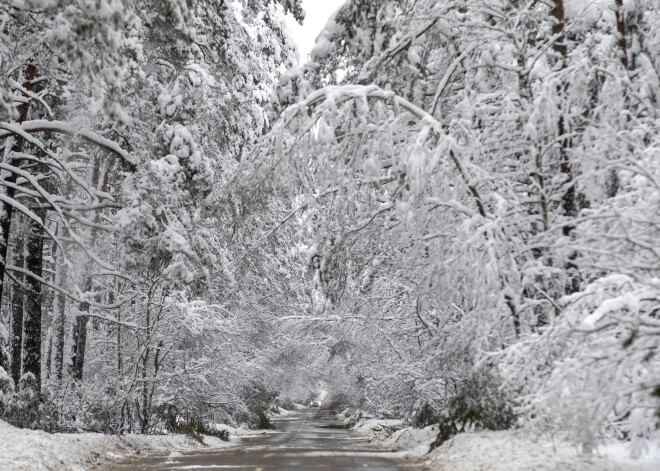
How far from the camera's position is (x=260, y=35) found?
19.0 metres

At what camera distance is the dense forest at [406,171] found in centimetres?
724

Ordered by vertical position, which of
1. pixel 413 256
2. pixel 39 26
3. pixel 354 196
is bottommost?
pixel 413 256

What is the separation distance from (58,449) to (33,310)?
4.70m

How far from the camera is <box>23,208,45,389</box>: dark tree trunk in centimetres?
1523

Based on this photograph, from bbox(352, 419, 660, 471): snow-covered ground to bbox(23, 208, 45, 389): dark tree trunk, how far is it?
9.03 meters

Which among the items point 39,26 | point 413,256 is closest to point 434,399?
point 413,256

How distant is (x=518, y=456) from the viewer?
8.55 meters

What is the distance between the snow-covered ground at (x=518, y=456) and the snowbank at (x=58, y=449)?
6.07 metres

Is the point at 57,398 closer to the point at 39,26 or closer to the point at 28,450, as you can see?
the point at 28,450

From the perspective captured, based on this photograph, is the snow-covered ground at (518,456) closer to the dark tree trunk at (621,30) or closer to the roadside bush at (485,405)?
the roadside bush at (485,405)

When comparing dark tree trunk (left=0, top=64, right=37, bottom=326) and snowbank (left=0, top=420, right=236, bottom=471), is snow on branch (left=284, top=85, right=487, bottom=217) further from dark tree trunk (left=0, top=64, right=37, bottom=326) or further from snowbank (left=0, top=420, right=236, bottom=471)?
dark tree trunk (left=0, top=64, right=37, bottom=326)

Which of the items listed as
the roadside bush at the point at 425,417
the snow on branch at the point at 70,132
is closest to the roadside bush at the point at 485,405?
the roadside bush at the point at 425,417

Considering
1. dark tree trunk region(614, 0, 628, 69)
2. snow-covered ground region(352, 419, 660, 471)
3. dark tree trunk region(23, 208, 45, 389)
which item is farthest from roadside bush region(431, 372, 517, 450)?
dark tree trunk region(23, 208, 45, 389)

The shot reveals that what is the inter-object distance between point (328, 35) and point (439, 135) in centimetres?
430
